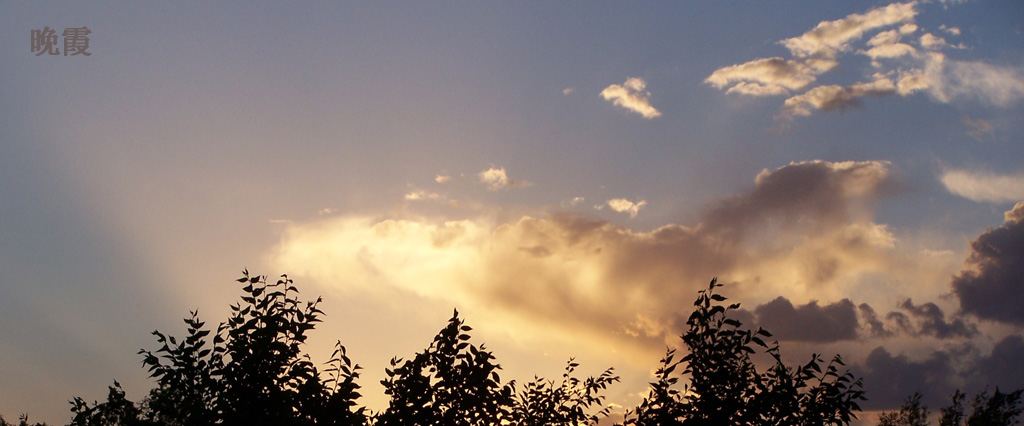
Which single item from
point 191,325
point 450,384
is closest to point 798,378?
point 450,384

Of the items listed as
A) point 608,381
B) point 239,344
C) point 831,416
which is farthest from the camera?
point 608,381

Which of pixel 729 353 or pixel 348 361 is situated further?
pixel 348 361

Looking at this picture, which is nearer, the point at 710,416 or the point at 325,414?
the point at 710,416

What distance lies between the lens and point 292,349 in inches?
589

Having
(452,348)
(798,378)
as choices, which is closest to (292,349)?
(452,348)

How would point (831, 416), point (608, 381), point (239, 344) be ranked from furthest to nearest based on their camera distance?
point (608, 381) < point (239, 344) < point (831, 416)

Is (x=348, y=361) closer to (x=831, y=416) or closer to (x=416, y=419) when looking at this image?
(x=416, y=419)

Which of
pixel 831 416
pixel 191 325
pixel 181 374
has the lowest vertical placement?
pixel 831 416

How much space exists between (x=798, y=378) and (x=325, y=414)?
30.7ft

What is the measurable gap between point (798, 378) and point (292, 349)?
1009 centimetres

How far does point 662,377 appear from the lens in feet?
49.0

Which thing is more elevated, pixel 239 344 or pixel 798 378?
pixel 239 344

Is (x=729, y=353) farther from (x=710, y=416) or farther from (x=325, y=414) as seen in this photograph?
(x=325, y=414)

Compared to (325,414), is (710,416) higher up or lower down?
lower down
